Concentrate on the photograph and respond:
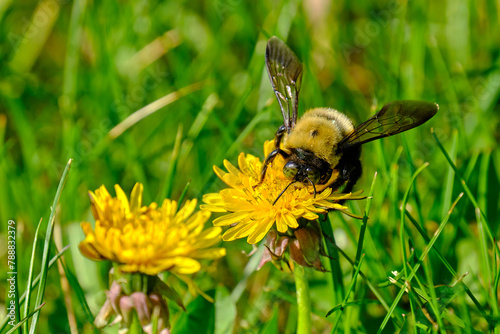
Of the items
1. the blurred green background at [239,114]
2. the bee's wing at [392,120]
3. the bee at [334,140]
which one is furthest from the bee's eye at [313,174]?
the blurred green background at [239,114]

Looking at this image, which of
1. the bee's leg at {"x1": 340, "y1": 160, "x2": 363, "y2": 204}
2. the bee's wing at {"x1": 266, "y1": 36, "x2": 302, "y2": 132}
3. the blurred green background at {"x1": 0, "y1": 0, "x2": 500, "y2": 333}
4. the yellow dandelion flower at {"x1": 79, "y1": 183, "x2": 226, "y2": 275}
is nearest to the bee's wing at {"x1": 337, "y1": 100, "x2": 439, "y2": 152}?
the bee's leg at {"x1": 340, "y1": 160, "x2": 363, "y2": 204}

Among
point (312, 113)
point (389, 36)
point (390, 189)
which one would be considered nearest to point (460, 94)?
point (389, 36)

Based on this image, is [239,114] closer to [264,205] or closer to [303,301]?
[264,205]

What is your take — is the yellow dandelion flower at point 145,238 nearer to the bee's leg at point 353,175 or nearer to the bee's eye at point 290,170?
the bee's eye at point 290,170

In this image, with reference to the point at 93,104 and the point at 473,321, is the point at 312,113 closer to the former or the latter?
the point at 473,321

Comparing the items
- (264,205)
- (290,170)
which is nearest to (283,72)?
(290,170)
